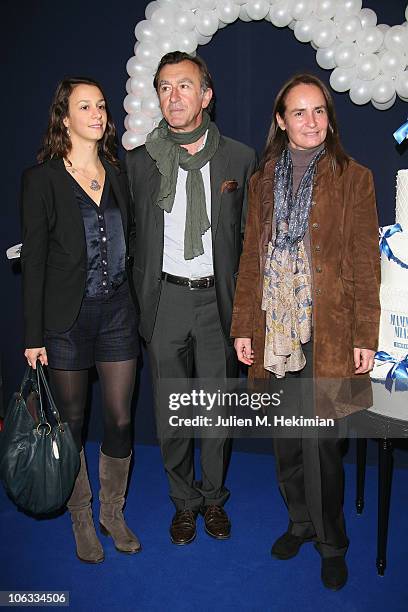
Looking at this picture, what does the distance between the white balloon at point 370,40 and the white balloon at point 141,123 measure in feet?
3.49

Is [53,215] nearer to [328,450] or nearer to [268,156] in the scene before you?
[268,156]

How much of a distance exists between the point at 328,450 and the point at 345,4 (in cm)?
201

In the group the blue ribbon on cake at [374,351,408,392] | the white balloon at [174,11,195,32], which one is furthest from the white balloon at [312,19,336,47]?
the blue ribbon on cake at [374,351,408,392]

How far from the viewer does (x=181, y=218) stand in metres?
2.77

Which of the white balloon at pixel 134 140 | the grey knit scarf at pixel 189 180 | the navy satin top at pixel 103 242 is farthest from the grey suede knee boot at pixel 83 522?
the white balloon at pixel 134 140

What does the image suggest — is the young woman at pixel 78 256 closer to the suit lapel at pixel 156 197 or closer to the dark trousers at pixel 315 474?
the suit lapel at pixel 156 197

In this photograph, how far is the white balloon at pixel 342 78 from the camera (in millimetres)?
3090

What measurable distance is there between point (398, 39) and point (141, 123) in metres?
1.27

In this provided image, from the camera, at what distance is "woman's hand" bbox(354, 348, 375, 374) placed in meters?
2.50

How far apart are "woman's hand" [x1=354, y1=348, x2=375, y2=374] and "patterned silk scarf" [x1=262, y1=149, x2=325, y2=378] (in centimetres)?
20

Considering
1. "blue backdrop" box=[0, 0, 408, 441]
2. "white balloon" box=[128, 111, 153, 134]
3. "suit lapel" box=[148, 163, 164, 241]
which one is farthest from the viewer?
"blue backdrop" box=[0, 0, 408, 441]

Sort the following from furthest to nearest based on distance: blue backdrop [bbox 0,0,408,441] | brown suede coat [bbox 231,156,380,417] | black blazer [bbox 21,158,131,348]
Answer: blue backdrop [bbox 0,0,408,441] < black blazer [bbox 21,158,131,348] < brown suede coat [bbox 231,156,380,417]

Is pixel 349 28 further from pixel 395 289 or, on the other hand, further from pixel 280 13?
pixel 395 289

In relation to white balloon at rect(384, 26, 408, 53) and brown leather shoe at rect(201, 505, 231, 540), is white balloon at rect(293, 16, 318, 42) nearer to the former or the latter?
white balloon at rect(384, 26, 408, 53)
